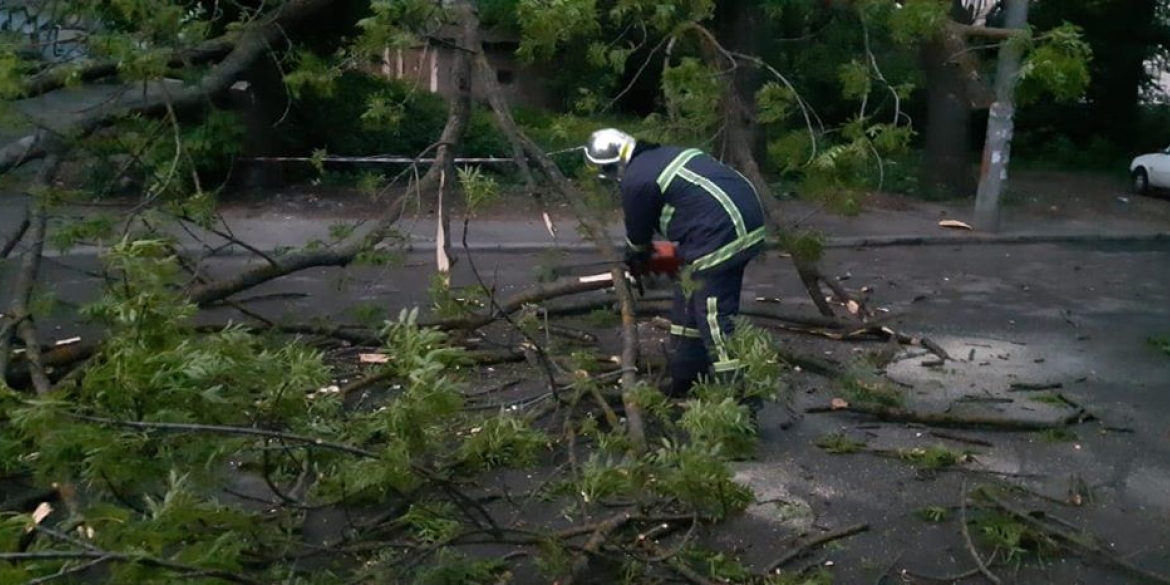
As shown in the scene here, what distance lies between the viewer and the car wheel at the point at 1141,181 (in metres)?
18.0

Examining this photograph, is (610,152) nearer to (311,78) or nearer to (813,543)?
(311,78)

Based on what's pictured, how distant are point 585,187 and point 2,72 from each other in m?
2.95

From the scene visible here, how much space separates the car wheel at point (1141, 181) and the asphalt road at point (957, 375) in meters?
4.54

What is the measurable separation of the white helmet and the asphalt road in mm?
528

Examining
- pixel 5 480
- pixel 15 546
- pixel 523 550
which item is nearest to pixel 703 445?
pixel 523 550

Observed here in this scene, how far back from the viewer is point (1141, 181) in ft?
59.5

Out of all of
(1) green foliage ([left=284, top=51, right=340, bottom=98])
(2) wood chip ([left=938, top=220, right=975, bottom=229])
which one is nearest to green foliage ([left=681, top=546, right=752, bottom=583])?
(1) green foliage ([left=284, top=51, right=340, bottom=98])

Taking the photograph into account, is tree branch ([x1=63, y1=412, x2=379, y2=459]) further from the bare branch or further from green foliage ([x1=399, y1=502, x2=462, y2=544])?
the bare branch

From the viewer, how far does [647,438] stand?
591 centimetres

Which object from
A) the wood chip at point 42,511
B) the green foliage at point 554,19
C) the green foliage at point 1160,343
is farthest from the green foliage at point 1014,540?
the green foliage at point 1160,343

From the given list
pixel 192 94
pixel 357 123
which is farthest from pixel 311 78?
pixel 357 123

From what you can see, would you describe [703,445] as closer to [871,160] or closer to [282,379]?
[282,379]

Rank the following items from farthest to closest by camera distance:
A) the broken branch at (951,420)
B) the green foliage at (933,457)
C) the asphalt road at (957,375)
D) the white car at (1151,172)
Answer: the white car at (1151,172) → the broken branch at (951,420) → the green foliage at (933,457) → the asphalt road at (957,375)

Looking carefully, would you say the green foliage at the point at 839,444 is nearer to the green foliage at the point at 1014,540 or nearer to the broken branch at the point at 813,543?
the broken branch at the point at 813,543
